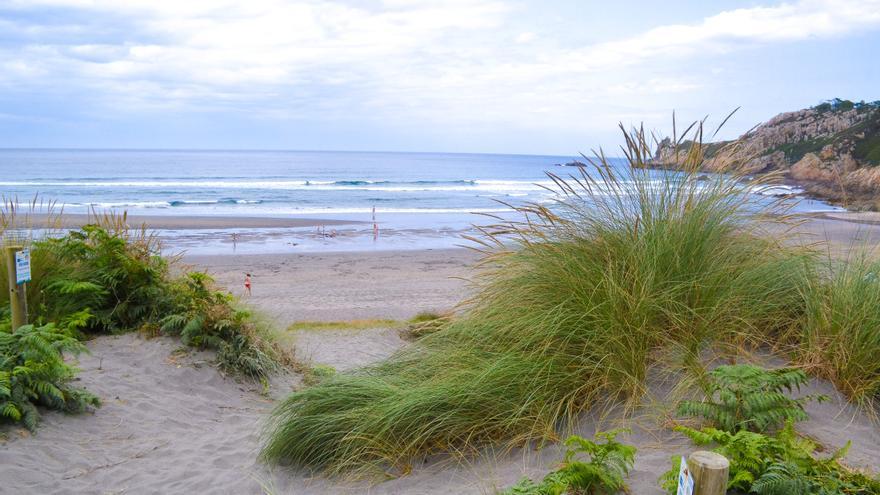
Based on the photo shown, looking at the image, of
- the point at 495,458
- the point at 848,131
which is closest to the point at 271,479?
the point at 495,458

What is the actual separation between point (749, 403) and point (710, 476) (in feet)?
3.59

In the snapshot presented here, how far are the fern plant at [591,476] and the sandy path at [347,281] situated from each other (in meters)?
7.33

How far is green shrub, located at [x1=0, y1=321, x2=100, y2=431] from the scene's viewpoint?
4.57 m

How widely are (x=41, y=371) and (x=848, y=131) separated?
61.7 meters

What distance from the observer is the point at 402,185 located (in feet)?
190

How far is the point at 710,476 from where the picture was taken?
241 centimetres

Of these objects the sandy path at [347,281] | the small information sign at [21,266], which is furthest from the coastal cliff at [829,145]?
the small information sign at [21,266]

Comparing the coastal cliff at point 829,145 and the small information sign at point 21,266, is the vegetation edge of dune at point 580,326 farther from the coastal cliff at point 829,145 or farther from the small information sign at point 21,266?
the coastal cliff at point 829,145

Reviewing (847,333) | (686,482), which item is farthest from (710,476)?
(847,333)

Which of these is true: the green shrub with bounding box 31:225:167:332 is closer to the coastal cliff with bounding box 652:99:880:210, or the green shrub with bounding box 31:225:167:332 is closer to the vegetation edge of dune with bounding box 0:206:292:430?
the vegetation edge of dune with bounding box 0:206:292:430

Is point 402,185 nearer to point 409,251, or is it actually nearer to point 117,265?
point 409,251

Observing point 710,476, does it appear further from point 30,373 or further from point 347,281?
point 347,281

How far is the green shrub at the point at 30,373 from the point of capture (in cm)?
457

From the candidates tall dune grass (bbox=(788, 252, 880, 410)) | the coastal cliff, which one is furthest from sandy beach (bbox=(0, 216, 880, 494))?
the coastal cliff
